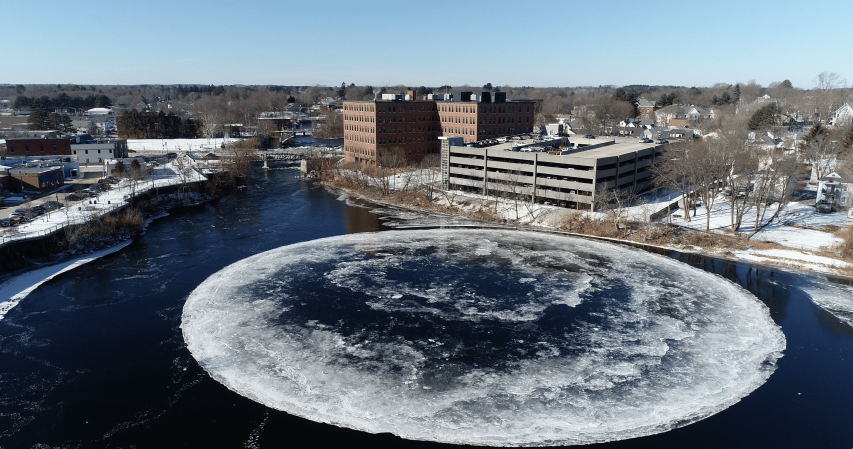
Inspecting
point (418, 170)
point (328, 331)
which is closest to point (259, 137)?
point (418, 170)

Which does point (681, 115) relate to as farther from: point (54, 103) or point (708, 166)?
point (54, 103)

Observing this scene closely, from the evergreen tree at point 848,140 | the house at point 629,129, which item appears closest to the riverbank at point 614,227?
the evergreen tree at point 848,140

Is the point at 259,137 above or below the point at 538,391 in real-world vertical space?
above

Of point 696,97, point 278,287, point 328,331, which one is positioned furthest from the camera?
point 696,97

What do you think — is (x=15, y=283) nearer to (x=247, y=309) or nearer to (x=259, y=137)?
(x=247, y=309)

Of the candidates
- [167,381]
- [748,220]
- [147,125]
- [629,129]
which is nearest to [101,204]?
[167,381]

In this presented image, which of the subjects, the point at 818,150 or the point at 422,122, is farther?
the point at 422,122

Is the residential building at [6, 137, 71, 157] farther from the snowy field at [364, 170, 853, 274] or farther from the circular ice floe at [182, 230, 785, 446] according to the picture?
the circular ice floe at [182, 230, 785, 446]
